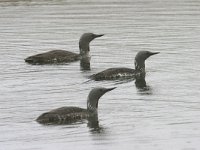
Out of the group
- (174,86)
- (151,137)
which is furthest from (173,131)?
(174,86)

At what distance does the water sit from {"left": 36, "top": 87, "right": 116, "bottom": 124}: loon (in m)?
0.36

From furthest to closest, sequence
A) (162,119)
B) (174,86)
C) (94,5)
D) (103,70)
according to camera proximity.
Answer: (94,5) < (103,70) < (174,86) < (162,119)

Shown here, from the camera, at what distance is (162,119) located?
2447 centimetres

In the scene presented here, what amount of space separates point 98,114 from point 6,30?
17.4m

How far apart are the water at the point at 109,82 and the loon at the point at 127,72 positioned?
409 mm

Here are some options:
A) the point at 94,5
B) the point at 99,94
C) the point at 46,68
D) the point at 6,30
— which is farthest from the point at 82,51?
the point at 94,5

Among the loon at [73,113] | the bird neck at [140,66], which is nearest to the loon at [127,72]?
the bird neck at [140,66]

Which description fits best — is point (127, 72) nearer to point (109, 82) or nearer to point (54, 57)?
point (109, 82)

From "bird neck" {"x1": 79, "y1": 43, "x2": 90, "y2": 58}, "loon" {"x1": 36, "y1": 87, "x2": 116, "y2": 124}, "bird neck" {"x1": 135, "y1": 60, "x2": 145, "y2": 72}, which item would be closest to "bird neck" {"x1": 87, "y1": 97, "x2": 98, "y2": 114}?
"loon" {"x1": 36, "y1": 87, "x2": 116, "y2": 124}

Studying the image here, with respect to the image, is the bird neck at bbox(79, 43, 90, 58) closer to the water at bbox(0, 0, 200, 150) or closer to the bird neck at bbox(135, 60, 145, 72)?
the water at bbox(0, 0, 200, 150)

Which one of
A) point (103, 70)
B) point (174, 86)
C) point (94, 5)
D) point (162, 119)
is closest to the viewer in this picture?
point (162, 119)

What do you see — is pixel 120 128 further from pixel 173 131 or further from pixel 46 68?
pixel 46 68

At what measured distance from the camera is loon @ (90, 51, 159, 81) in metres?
30.4

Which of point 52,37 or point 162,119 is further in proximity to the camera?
point 52,37
